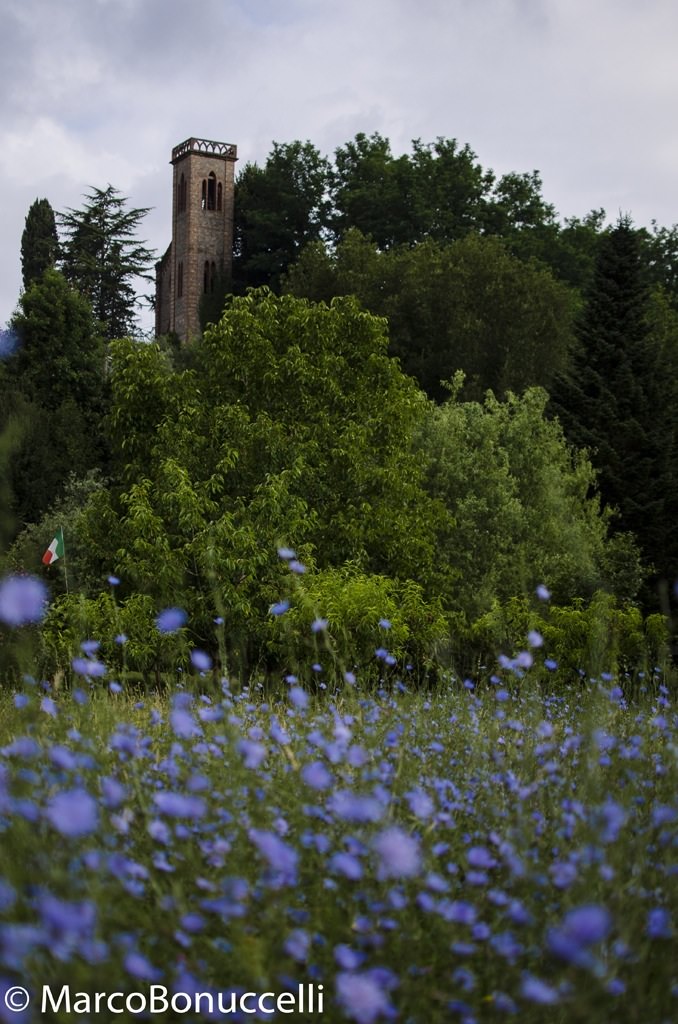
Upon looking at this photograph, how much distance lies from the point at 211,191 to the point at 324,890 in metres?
58.0

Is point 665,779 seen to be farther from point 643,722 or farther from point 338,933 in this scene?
Result: point 338,933

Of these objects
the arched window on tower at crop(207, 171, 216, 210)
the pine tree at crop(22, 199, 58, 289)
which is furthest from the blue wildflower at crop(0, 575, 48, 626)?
the arched window on tower at crop(207, 171, 216, 210)

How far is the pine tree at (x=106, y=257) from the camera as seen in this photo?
50.3 metres

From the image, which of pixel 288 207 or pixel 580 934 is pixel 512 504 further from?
pixel 288 207

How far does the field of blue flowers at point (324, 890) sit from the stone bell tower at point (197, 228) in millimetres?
52147

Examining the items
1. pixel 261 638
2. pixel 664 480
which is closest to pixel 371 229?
pixel 664 480

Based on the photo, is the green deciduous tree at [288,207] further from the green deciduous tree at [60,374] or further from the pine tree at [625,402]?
the pine tree at [625,402]

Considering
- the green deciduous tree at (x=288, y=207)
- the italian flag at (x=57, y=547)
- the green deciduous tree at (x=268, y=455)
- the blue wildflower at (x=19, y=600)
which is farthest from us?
the green deciduous tree at (x=288, y=207)

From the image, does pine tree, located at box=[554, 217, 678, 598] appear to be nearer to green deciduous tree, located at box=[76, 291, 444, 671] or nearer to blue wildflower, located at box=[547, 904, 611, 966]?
green deciduous tree, located at box=[76, 291, 444, 671]

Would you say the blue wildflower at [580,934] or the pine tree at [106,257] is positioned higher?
the pine tree at [106,257]

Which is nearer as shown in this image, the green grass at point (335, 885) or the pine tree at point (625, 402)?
the green grass at point (335, 885)

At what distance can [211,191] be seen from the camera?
57.8 metres

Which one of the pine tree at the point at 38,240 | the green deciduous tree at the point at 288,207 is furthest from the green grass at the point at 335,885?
the pine tree at the point at 38,240

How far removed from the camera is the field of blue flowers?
2.05 m
